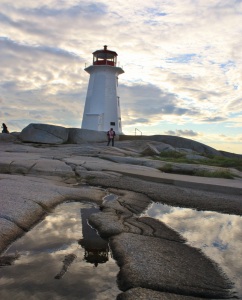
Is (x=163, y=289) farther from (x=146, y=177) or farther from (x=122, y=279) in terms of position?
(x=146, y=177)

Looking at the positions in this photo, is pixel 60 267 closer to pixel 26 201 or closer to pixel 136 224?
pixel 136 224

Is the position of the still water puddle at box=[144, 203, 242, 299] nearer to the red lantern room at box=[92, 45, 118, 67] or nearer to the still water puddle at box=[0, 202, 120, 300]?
the still water puddle at box=[0, 202, 120, 300]

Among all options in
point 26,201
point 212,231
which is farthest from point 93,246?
point 212,231

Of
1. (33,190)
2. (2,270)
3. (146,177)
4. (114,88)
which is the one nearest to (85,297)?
(2,270)

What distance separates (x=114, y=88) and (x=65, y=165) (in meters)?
23.2

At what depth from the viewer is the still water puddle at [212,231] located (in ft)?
14.0

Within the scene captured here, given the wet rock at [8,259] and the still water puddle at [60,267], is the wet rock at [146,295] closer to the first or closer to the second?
the still water puddle at [60,267]

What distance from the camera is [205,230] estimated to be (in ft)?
18.9

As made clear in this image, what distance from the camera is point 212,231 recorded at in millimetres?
5754

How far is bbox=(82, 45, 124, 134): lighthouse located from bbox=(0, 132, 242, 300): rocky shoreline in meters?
22.4

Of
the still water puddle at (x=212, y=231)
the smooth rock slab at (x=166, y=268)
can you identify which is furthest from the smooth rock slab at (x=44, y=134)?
the smooth rock slab at (x=166, y=268)

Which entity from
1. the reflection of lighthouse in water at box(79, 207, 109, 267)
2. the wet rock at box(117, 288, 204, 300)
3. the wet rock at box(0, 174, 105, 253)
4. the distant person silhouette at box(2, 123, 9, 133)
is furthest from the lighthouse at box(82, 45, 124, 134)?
the wet rock at box(117, 288, 204, 300)

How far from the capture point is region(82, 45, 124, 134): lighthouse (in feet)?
109

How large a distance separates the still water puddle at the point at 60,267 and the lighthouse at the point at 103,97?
1105 inches
